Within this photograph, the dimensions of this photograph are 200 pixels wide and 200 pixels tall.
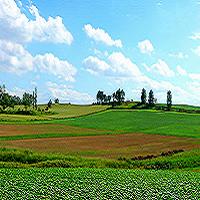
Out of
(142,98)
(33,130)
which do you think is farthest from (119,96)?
(33,130)

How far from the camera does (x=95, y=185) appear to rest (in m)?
19.7

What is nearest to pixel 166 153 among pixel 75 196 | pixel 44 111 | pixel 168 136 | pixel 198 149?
pixel 198 149

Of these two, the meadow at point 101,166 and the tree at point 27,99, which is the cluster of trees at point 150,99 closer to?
the tree at point 27,99

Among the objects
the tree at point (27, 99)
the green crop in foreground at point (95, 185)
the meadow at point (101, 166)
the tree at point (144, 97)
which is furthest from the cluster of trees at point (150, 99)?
the green crop in foreground at point (95, 185)

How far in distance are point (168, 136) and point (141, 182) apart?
29286 millimetres

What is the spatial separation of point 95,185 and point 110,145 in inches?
827

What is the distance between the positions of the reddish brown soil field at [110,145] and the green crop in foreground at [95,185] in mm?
Answer: 11741

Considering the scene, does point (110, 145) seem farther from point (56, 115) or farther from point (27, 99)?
point (27, 99)

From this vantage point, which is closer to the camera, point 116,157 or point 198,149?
point 116,157

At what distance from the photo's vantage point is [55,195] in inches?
695

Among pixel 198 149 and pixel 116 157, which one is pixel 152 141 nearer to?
pixel 198 149

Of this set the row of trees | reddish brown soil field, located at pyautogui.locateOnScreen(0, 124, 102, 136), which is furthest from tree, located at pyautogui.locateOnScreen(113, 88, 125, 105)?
reddish brown soil field, located at pyautogui.locateOnScreen(0, 124, 102, 136)

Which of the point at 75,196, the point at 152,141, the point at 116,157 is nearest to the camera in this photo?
the point at 75,196

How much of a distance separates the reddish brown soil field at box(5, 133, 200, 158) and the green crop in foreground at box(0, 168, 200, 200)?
11.7 meters
